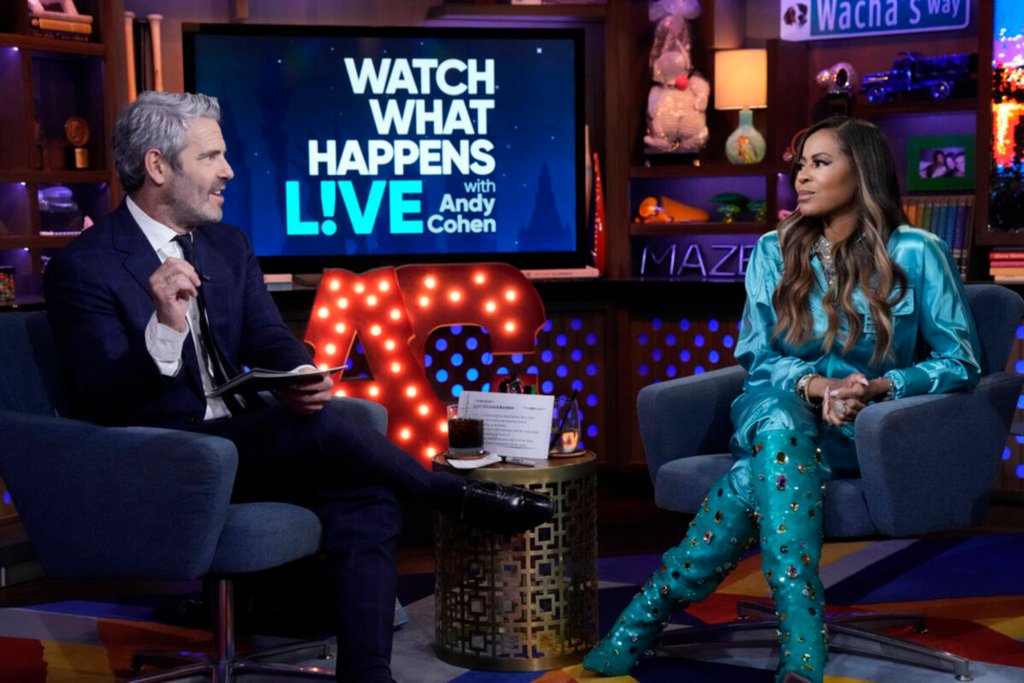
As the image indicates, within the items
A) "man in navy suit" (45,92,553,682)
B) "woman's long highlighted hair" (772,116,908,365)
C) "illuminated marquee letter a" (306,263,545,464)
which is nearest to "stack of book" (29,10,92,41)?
"illuminated marquee letter a" (306,263,545,464)

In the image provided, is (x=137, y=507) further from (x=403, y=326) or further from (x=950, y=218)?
(x=950, y=218)

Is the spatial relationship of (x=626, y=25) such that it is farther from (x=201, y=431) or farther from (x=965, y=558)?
(x=201, y=431)

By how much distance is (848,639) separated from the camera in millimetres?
3504

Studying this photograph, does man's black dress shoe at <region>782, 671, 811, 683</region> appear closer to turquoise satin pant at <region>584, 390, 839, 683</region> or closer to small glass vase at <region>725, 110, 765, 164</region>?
turquoise satin pant at <region>584, 390, 839, 683</region>

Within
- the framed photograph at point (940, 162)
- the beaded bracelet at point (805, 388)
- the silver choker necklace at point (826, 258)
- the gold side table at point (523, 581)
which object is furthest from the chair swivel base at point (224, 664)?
the framed photograph at point (940, 162)

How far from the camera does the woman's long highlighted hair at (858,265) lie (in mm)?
3350

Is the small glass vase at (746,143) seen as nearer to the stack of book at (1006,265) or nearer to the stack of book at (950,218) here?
the stack of book at (950,218)

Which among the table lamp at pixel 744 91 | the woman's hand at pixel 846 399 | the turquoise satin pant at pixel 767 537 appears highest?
the table lamp at pixel 744 91

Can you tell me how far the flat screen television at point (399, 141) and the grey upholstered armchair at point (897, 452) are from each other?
1.90 metres

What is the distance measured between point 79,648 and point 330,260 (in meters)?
1.93

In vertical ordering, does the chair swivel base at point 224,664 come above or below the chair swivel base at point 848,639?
above

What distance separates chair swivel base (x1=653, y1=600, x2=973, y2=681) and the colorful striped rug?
3 centimetres

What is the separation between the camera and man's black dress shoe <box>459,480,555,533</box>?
3160 mm

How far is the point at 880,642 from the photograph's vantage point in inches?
131
